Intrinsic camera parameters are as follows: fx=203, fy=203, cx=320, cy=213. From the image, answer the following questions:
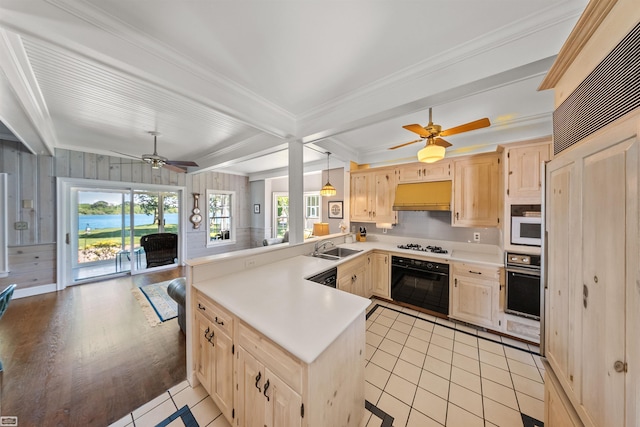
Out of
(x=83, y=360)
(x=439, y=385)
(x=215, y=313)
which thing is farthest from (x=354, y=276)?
(x=83, y=360)

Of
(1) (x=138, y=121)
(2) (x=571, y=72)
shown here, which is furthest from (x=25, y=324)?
(2) (x=571, y=72)

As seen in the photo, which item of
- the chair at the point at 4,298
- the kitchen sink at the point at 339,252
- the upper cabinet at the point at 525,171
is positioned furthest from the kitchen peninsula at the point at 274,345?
the upper cabinet at the point at 525,171

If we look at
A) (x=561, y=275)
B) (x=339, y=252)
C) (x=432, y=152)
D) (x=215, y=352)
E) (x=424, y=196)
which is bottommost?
(x=215, y=352)

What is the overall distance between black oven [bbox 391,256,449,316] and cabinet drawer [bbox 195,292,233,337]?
2533 millimetres

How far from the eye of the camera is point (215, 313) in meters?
1.50

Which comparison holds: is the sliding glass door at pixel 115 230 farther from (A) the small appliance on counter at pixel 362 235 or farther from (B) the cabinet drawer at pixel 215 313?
(A) the small appliance on counter at pixel 362 235

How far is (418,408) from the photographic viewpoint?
5.24ft

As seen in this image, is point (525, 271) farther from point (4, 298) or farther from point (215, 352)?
point (4, 298)

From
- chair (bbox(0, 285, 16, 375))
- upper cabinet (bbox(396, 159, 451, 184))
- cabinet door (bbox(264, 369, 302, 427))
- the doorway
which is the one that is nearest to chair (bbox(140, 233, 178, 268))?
the doorway

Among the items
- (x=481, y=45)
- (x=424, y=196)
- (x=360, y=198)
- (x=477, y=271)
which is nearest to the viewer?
(x=481, y=45)

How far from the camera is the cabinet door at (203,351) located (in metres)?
A: 1.57

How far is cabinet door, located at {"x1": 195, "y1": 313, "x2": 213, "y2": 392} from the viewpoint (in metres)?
1.57

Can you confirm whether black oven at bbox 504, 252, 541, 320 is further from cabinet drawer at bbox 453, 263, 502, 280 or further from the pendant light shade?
the pendant light shade

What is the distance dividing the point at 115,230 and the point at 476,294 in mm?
7178
